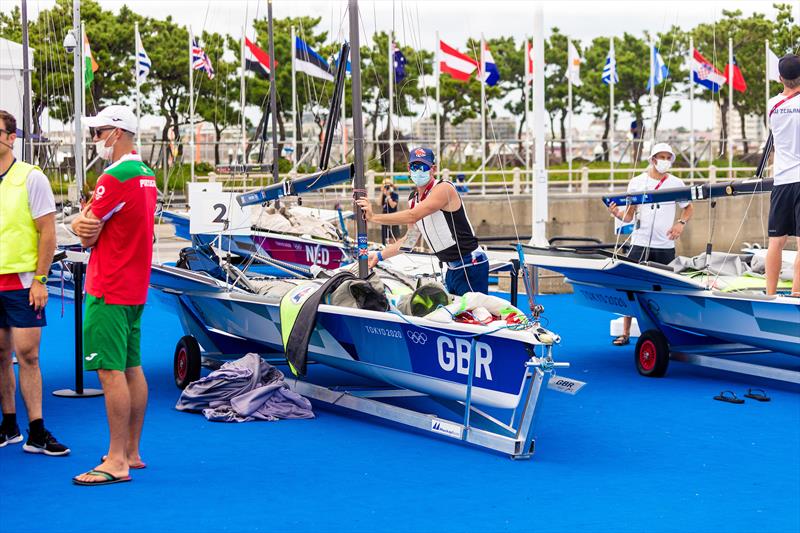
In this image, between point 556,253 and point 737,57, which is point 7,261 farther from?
point 737,57

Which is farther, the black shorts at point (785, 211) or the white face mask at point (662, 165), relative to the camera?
the white face mask at point (662, 165)

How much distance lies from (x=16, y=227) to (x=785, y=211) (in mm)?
5417

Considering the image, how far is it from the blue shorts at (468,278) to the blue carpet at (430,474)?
1.01m

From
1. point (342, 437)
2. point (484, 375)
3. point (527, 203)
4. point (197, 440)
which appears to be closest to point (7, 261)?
point (197, 440)

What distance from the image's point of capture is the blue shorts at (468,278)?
8.24 metres

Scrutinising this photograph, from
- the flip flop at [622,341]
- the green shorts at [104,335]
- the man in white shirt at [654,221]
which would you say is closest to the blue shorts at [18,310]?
the green shorts at [104,335]

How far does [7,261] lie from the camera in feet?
20.9

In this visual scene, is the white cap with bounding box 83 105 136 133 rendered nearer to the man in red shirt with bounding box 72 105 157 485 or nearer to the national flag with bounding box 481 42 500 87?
the man in red shirt with bounding box 72 105 157 485

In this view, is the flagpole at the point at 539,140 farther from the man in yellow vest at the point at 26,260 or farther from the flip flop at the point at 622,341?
the man in yellow vest at the point at 26,260

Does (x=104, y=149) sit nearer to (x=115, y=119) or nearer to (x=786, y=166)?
(x=115, y=119)

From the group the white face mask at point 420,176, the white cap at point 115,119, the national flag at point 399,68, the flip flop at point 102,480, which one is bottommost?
the flip flop at point 102,480

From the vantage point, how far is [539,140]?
13.8 meters

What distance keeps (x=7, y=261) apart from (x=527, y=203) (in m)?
20.0

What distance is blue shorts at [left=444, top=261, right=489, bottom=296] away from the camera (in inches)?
324
